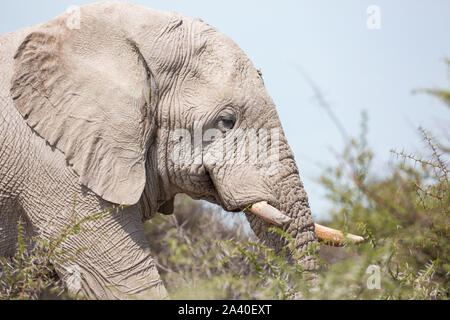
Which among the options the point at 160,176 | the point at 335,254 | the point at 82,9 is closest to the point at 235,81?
the point at 160,176

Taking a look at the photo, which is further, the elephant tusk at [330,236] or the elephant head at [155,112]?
the elephant tusk at [330,236]

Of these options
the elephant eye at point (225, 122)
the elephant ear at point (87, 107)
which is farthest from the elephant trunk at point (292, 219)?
the elephant ear at point (87, 107)

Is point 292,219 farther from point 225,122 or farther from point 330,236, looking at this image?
point 225,122

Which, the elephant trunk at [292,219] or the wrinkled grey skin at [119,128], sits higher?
the wrinkled grey skin at [119,128]

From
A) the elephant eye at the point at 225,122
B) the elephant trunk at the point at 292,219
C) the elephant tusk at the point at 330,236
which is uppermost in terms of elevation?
the elephant eye at the point at 225,122

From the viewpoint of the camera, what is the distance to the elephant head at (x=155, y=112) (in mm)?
3721

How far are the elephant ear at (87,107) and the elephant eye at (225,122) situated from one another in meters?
0.38

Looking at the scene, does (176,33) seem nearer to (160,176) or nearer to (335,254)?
(160,176)

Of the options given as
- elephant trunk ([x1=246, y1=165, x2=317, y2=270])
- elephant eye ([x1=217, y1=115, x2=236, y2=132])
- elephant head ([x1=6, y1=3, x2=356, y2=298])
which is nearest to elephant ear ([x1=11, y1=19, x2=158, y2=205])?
elephant head ([x1=6, y1=3, x2=356, y2=298])

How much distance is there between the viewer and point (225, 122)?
392cm

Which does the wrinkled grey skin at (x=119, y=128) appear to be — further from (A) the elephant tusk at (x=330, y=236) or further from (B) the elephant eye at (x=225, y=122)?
(A) the elephant tusk at (x=330, y=236)

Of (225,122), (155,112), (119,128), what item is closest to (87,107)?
(119,128)

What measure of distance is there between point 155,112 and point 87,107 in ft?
1.26

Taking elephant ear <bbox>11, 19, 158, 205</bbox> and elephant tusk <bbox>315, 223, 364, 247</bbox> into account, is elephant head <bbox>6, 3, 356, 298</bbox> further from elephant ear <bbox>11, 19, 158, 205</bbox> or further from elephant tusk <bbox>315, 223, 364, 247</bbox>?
elephant tusk <bbox>315, 223, 364, 247</bbox>
